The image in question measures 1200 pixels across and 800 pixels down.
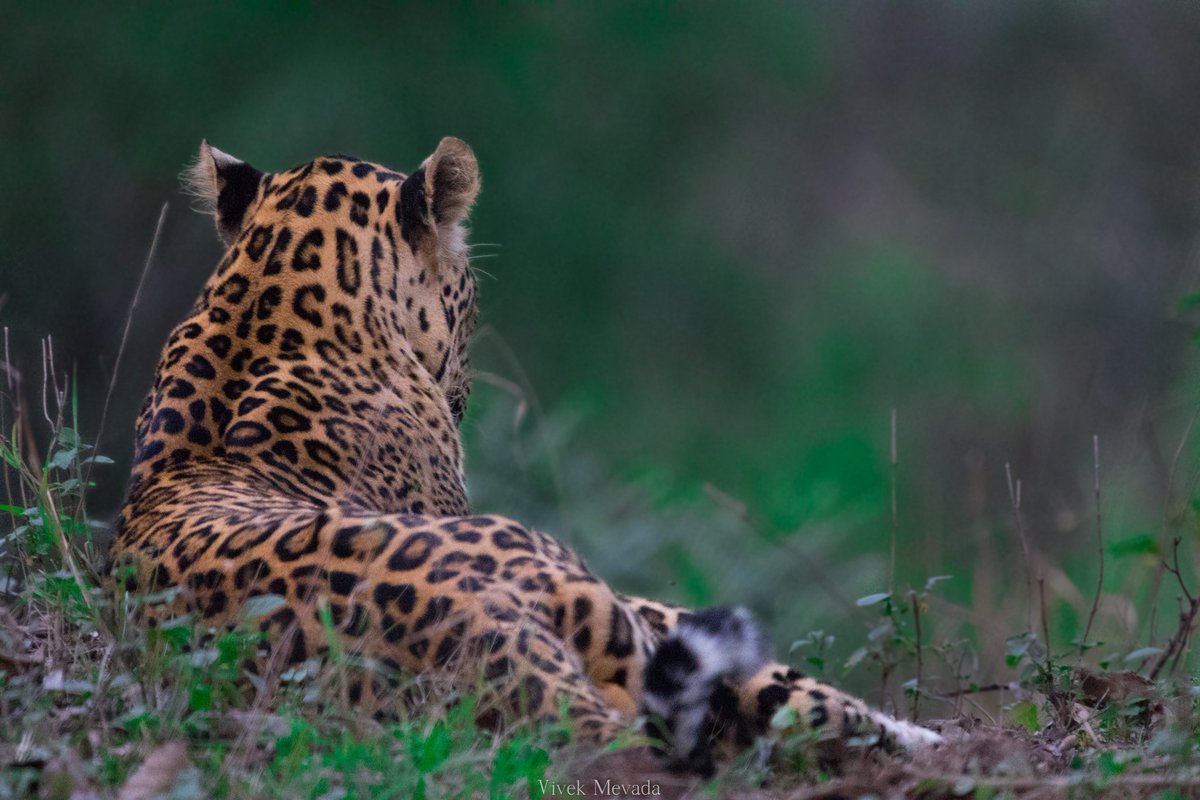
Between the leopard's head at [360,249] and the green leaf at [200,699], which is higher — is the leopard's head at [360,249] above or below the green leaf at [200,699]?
above

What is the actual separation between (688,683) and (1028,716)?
5.14ft

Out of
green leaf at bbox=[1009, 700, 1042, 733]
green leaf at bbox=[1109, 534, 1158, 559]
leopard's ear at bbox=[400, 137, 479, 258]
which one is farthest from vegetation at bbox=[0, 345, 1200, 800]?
leopard's ear at bbox=[400, 137, 479, 258]

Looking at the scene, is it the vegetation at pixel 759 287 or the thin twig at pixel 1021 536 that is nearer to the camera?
the thin twig at pixel 1021 536

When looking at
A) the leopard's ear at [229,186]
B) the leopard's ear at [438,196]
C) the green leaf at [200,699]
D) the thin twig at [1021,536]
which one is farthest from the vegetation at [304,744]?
the leopard's ear at [438,196]

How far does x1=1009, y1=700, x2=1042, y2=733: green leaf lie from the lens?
4836mm

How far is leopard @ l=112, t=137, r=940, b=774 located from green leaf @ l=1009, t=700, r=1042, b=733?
0.28m

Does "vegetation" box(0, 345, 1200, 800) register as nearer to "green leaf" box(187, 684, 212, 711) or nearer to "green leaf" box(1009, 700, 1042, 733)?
"green leaf" box(187, 684, 212, 711)

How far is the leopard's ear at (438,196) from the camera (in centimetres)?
582

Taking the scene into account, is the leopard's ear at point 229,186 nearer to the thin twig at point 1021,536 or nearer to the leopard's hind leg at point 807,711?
the leopard's hind leg at point 807,711

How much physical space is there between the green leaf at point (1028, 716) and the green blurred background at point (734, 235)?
3509 mm

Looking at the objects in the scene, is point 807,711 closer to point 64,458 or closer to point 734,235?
point 64,458

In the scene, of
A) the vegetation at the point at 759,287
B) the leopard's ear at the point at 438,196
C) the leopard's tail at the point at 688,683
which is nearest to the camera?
the leopard's tail at the point at 688,683

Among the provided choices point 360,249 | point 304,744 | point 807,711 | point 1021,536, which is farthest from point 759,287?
point 304,744

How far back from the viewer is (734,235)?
728 inches
